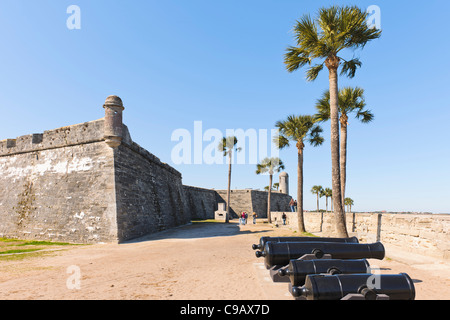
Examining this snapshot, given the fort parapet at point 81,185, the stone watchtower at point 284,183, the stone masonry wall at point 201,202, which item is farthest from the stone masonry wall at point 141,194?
the stone watchtower at point 284,183

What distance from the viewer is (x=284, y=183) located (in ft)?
161

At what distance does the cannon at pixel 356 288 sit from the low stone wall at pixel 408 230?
18.7ft

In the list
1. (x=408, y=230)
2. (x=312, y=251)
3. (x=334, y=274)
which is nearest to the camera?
(x=334, y=274)

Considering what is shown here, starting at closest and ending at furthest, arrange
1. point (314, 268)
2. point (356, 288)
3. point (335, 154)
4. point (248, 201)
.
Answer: point (356, 288)
point (314, 268)
point (335, 154)
point (248, 201)

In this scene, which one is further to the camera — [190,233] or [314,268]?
[190,233]

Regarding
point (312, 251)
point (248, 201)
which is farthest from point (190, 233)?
point (248, 201)

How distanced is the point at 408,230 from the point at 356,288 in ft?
24.3

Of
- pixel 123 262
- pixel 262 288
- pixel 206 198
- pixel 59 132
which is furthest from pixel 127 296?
pixel 206 198

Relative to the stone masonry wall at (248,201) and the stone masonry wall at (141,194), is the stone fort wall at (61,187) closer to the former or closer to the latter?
the stone masonry wall at (141,194)

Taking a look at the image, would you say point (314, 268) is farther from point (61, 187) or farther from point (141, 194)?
point (61, 187)

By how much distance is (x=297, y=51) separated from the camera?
1118 cm

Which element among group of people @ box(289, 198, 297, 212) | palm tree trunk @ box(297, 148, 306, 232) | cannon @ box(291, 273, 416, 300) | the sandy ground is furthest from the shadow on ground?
cannon @ box(291, 273, 416, 300)

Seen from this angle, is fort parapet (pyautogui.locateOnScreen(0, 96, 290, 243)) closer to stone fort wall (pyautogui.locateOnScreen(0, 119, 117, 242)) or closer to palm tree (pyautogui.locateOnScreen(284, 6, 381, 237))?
stone fort wall (pyautogui.locateOnScreen(0, 119, 117, 242))

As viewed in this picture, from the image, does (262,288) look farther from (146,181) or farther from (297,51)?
(146,181)
